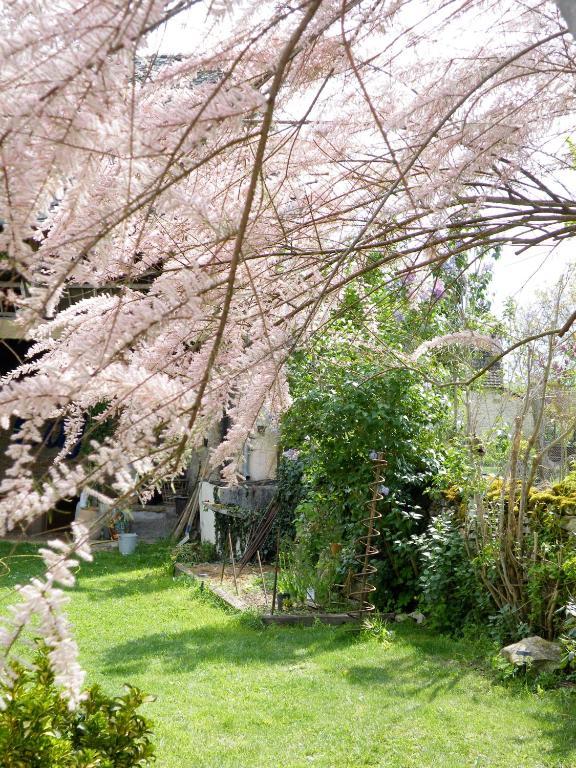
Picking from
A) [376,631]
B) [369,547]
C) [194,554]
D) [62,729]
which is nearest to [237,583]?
[194,554]

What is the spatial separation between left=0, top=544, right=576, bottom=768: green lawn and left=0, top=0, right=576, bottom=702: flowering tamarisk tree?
8.34 feet

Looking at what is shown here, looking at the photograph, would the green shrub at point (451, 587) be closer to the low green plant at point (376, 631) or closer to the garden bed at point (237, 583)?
the low green plant at point (376, 631)

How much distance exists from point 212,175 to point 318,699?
11.3ft

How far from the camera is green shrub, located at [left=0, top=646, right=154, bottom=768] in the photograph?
251 cm

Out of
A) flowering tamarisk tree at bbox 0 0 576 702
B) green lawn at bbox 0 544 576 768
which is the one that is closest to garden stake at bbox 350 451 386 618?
green lawn at bbox 0 544 576 768

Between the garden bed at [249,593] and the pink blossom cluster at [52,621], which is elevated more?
the pink blossom cluster at [52,621]

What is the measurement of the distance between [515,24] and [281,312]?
109cm

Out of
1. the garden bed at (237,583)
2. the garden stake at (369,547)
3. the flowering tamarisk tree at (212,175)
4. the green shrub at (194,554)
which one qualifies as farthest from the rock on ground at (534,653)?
the green shrub at (194,554)

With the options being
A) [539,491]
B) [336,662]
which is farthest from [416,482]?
[336,662]

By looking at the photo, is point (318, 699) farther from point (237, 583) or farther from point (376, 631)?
point (237, 583)

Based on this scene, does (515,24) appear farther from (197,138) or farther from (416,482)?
(416,482)

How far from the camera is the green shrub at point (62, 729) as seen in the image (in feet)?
8.23

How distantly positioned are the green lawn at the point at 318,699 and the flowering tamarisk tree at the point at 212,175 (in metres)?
2.54

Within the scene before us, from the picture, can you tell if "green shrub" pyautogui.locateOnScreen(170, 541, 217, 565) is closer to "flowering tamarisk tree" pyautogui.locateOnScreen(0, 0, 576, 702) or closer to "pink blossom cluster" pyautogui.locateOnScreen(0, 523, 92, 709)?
"flowering tamarisk tree" pyautogui.locateOnScreen(0, 0, 576, 702)
